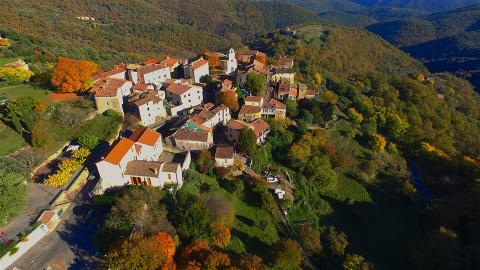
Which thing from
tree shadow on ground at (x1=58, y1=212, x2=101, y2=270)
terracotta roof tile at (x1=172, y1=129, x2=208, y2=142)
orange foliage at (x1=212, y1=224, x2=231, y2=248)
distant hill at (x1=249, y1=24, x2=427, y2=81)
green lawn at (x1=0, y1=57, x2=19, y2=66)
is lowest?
distant hill at (x1=249, y1=24, x2=427, y2=81)

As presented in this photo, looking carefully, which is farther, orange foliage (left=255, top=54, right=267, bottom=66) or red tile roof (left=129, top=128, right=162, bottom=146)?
orange foliage (left=255, top=54, right=267, bottom=66)

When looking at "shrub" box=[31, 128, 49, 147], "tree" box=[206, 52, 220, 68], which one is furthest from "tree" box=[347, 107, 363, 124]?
"shrub" box=[31, 128, 49, 147]

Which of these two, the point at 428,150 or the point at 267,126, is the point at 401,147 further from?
the point at 267,126

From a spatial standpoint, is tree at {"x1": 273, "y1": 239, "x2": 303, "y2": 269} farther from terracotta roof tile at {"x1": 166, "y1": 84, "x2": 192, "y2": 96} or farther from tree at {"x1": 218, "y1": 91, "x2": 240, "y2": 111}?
terracotta roof tile at {"x1": 166, "y1": 84, "x2": 192, "y2": 96}

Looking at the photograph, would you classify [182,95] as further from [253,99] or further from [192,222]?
[192,222]

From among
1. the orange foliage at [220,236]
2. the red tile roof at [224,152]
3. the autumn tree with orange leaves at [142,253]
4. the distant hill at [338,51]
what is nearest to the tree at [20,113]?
the red tile roof at [224,152]
